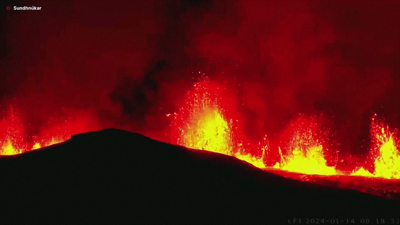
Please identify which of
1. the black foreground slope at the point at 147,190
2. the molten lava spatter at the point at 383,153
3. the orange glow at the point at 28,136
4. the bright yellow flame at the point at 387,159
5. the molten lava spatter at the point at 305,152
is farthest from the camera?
the orange glow at the point at 28,136

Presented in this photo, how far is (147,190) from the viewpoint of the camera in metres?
10.3

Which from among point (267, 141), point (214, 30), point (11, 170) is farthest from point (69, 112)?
point (11, 170)

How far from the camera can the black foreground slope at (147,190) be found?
31.2 feet

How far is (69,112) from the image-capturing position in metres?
26.6

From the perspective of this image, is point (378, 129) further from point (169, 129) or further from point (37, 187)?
point (37, 187)

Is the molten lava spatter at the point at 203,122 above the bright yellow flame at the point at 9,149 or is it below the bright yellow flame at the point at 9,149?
above

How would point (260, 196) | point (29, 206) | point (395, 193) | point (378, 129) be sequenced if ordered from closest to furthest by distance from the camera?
point (29, 206) → point (260, 196) → point (395, 193) → point (378, 129)

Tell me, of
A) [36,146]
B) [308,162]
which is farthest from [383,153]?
[36,146]

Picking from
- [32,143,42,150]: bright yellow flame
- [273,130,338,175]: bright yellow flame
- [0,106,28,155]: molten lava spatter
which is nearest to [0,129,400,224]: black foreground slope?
[273,130,338,175]: bright yellow flame

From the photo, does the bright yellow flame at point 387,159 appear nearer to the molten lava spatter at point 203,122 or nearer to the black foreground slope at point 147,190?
the molten lava spatter at point 203,122

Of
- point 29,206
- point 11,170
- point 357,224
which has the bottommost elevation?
point 357,224

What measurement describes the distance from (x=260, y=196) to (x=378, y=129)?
1839 centimetres

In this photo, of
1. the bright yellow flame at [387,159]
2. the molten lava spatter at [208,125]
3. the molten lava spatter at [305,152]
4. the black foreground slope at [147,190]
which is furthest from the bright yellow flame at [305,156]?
the black foreground slope at [147,190]

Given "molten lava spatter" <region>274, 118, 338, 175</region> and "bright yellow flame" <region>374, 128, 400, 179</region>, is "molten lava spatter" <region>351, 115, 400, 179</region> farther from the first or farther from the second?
"molten lava spatter" <region>274, 118, 338, 175</region>
